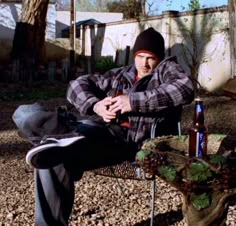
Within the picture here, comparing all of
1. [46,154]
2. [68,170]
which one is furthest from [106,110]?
[46,154]

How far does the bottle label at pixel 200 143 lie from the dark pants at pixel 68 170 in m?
0.76

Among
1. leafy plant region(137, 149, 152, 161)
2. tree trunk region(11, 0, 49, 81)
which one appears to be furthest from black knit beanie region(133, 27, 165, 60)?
tree trunk region(11, 0, 49, 81)

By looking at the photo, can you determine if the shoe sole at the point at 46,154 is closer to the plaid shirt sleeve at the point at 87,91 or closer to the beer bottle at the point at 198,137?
the plaid shirt sleeve at the point at 87,91

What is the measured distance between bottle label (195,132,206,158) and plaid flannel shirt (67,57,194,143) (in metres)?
0.70

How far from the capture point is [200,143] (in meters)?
2.44

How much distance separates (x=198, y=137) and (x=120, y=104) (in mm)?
785

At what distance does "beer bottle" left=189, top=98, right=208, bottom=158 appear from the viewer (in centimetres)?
242

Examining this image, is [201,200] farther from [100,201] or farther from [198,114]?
[100,201]

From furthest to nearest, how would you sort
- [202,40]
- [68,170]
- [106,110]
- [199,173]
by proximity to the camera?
[202,40], [106,110], [68,170], [199,173]

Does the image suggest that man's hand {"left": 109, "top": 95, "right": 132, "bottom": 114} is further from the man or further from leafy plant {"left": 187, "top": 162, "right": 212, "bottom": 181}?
leafy plant {"left": 187, "top": 162, "right": 212, "bottom": 181}

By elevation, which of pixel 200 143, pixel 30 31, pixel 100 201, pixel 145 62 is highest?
pixel 30 31

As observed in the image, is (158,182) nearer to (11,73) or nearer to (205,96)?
(205,96)

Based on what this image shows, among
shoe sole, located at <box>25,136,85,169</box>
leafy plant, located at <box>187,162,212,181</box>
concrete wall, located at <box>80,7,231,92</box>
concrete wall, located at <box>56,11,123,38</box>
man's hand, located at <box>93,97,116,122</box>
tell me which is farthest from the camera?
concrete wall, located at <box>56,11,123,38</box>

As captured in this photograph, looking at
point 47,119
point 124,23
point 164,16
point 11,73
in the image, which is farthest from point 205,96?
point 47,119
